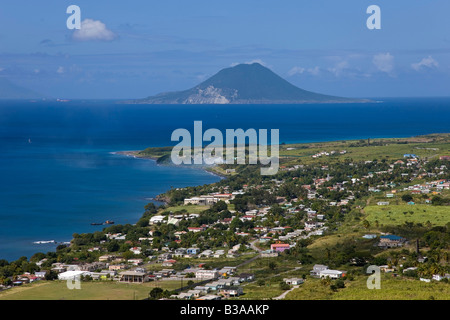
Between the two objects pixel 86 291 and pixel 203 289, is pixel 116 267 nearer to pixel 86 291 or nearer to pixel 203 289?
pixel 86 291

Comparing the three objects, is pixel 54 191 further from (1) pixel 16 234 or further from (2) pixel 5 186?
(1) pixel 16 234

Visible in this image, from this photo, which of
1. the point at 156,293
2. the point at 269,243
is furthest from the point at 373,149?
the point at 156,293

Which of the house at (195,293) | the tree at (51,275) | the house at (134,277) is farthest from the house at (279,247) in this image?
the tree at (51,275)

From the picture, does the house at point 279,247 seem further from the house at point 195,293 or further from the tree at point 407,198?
the tree at point 407,198

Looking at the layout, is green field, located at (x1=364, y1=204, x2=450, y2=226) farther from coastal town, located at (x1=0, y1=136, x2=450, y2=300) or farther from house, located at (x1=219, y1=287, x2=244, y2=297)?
house, located at (x1=219, y1=287, x2=244, y2=297)

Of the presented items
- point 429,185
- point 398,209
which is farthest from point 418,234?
point 429,185

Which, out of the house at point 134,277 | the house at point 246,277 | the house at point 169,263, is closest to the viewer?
the house at point 246,277
